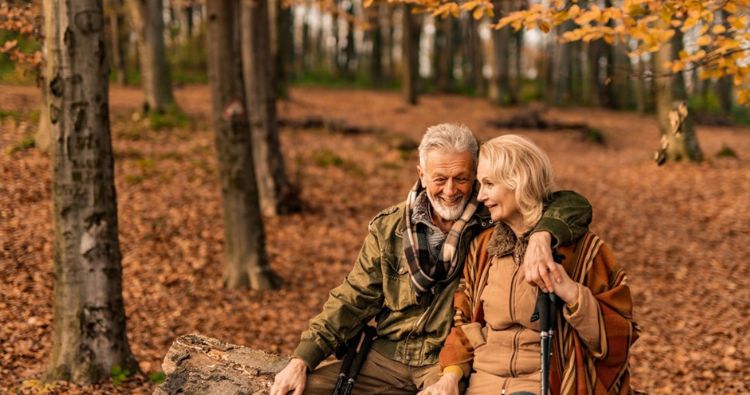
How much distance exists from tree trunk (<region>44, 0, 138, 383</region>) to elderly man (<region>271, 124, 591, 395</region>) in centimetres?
230

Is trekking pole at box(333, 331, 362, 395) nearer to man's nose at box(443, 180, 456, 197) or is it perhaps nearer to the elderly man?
the elderly man

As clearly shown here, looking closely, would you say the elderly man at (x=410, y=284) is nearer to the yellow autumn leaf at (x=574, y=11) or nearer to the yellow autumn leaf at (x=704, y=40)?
the yellow autumn leaf at (x=574, y=11)

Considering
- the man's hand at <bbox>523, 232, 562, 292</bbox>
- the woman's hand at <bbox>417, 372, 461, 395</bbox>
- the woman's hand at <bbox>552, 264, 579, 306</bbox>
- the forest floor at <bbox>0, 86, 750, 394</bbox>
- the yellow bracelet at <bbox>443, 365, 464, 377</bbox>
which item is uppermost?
the man's hand at <bbox>523, 232, 562, 292</bbox>

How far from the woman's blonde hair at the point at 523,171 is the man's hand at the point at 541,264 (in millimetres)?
209

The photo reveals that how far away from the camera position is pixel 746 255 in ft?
32.3

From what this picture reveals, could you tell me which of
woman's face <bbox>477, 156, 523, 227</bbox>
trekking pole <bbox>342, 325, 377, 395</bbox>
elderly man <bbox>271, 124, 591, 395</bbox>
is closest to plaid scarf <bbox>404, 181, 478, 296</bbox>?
elderly man <bbox>271, 124, 591, 395</bbox>

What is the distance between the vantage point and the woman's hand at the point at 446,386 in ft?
10.5

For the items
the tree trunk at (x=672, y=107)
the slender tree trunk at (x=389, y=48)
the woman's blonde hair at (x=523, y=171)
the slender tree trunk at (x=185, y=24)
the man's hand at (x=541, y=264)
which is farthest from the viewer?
the slender tree trunk at (x=389, y=48)

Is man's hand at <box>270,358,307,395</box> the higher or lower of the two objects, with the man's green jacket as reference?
lower

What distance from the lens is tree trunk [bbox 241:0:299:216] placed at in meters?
10.4

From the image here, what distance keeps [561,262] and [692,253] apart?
25.9 ft

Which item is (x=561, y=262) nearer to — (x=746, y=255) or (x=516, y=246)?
(x=516, y=246)

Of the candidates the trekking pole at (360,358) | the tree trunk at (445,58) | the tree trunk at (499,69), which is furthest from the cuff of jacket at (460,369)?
the tree trunk at (445,58)

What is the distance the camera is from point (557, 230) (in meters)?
2.99
